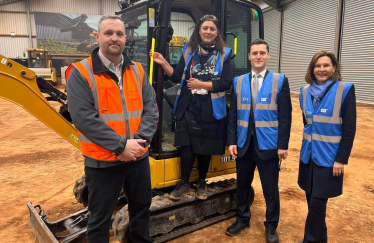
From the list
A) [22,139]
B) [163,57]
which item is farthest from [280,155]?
[22,139]

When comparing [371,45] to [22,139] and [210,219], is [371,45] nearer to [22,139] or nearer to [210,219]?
[210,219]

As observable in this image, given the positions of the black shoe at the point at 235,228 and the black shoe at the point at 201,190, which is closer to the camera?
the black shoe at the point at 201,190

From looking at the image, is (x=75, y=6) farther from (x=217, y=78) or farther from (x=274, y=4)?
(x=217, y=78)

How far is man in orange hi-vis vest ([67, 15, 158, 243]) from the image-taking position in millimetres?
2168

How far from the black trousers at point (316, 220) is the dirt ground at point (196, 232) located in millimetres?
610

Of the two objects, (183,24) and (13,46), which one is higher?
(13,46)

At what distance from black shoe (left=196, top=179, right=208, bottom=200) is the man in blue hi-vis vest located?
415 millimetres

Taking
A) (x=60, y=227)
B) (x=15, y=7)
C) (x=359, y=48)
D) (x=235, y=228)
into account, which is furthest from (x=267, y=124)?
(x=15, y=7)

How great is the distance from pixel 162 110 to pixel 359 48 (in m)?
13.7

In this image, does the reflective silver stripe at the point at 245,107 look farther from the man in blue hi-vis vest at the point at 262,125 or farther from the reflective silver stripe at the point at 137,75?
the reflective silver stripe at the point at 137,75

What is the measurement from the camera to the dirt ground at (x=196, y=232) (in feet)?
12.4

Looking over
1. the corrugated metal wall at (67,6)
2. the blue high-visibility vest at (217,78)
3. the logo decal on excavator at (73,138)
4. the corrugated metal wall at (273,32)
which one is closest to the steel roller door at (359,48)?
the corrugated metal wall at (273,32)

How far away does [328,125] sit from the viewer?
2830mm

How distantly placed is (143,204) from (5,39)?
2877 cm
